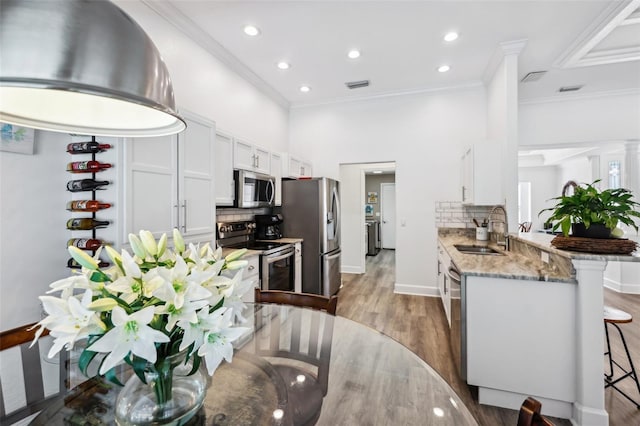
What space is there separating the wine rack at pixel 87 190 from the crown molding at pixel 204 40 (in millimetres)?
1442

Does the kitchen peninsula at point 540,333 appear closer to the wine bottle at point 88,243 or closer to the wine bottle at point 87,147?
the wine bottle at point 88,243

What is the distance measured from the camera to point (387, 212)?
8.70 meters

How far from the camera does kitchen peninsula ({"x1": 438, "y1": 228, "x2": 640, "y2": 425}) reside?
5.56ft

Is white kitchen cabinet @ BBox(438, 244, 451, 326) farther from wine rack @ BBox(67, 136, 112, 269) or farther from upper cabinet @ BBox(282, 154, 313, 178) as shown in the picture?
wine rack @ BBox(67, 136, 112, 269)

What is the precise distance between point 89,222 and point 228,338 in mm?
1540

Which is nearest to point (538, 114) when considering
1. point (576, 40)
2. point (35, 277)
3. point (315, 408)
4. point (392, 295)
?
point (576, 40)

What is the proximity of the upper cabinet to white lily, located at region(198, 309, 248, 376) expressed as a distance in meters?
3.47

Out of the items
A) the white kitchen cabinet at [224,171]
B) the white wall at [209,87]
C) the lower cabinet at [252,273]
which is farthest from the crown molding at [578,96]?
the lower cabinet at [252,273]

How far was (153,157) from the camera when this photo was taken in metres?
1.92

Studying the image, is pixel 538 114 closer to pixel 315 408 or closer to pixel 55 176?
pixel 315 408

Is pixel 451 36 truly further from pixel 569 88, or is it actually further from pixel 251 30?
pixel 569 88

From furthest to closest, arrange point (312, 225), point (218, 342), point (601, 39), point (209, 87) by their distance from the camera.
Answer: point (312, 225) < point (209, 87) < point (601, 39) < point (218, 342)

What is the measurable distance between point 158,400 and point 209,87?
3107 millimetres

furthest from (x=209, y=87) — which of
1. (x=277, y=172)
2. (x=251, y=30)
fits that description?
(x=277, y=172)
